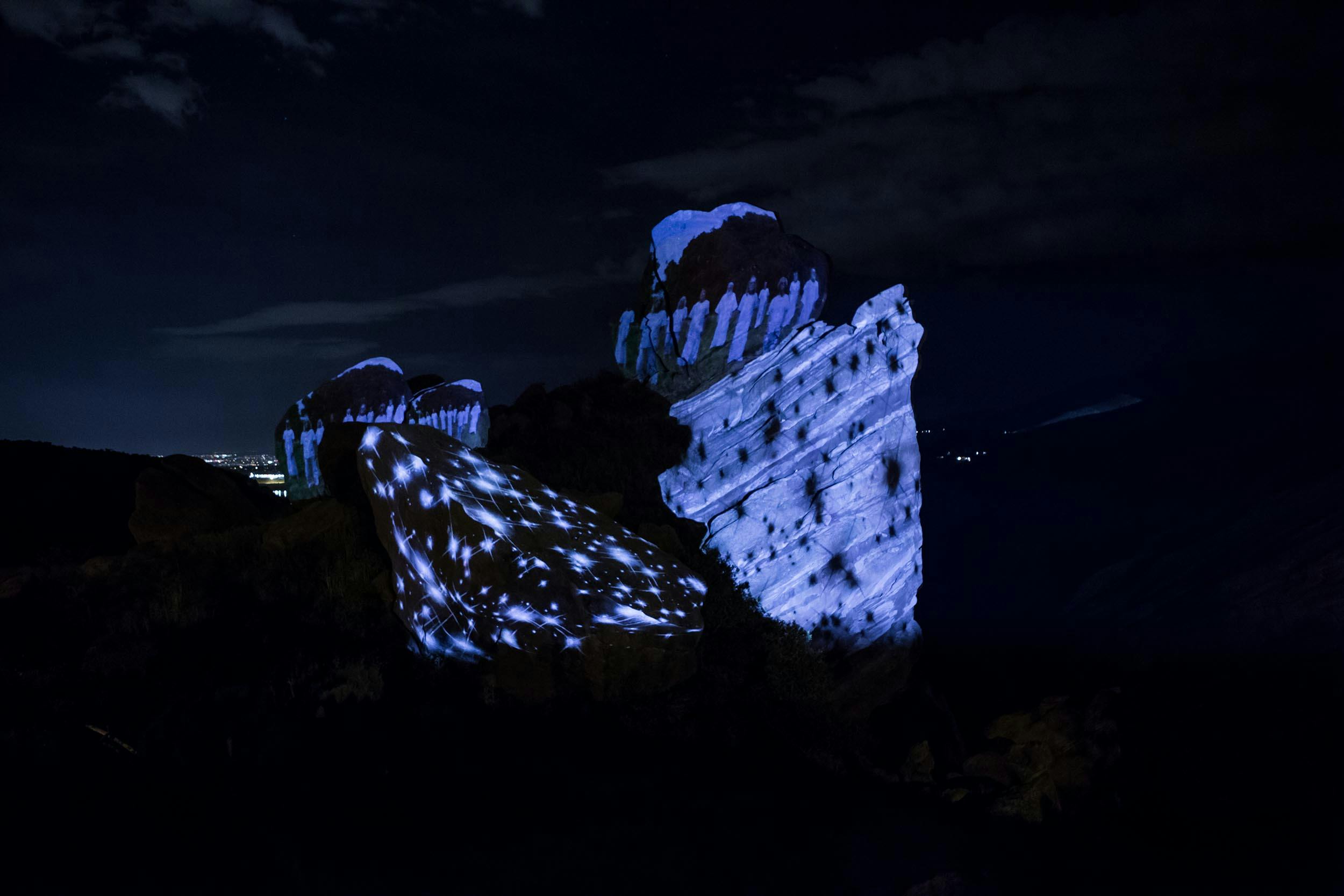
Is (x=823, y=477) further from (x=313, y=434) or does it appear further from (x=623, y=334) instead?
(x=313, y=434)

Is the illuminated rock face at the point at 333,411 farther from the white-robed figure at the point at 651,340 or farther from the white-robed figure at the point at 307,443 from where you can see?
the white-robed figure at the point at 651,340

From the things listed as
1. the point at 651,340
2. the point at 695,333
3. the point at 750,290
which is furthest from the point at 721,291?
the point at 651,340

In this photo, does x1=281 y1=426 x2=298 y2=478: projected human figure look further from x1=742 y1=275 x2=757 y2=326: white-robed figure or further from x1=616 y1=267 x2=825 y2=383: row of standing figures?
x1=742 y1=275 x2=757 y2=326: white-robed figure

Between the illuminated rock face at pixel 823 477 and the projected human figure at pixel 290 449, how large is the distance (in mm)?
8944

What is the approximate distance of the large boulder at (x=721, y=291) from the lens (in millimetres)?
14219

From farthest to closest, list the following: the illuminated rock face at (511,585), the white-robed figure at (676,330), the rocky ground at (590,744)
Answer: the white-robed figure at (676,330) < the illuminated rock face at (511,585) < the rocky ground at (590,744)

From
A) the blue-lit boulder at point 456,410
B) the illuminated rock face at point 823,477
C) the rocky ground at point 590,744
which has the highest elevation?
the blue-lit boulder at point 456,410

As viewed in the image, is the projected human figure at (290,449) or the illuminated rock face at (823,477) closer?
the illuminated rock face at (823,477)

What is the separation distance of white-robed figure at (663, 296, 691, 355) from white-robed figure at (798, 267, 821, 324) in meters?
2.40

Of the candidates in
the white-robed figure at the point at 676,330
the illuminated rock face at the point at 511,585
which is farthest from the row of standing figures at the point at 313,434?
the illuminated rock face at the point at 511,585

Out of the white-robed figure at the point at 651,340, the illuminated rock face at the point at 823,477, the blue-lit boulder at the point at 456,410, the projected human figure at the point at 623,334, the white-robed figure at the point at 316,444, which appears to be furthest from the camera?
the blue-lit boulder at the point at 456,410

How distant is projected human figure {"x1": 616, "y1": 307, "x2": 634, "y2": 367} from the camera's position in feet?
50.4

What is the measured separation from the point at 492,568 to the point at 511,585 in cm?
28

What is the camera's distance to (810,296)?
47.9 feet
